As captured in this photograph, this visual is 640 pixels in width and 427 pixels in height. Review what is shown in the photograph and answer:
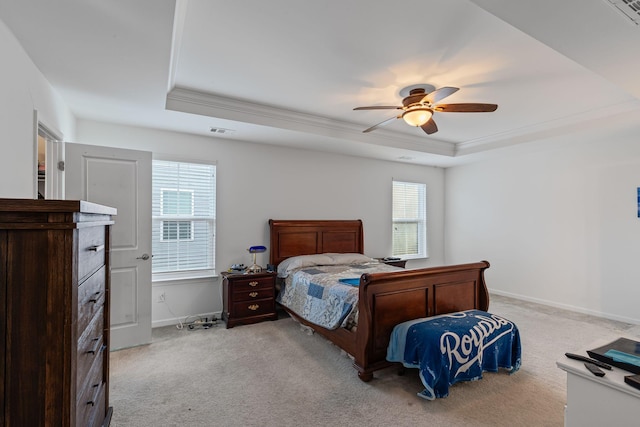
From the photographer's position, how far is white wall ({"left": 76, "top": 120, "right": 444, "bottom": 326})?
3.93 meters

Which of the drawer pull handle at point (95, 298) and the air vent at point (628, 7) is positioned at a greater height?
the air vent at point (628, 7)

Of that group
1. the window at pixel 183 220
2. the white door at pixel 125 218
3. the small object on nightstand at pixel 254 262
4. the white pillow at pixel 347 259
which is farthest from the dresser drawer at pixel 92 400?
the white pillow at pixel 347 259

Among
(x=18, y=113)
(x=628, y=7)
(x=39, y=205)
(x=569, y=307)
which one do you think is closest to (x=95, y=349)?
(x=39, y=205)

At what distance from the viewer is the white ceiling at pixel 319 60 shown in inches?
70.9

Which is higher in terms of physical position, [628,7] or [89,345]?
[628,7]

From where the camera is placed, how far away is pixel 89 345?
143 centimetres

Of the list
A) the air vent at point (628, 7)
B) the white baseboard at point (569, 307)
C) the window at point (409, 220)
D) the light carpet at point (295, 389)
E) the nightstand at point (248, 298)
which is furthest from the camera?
the window at point (409, 220)

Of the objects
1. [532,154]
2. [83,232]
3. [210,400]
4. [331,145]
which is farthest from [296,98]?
[532,154]

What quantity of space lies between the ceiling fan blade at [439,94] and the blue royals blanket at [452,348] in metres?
1.89

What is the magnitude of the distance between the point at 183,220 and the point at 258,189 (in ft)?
3.64

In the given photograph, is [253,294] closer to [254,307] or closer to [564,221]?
[254,307]

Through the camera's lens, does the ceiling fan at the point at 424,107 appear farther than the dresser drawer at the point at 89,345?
Yes

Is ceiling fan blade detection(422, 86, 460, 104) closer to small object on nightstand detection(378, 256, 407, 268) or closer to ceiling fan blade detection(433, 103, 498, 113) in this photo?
ceiling fan blade detection(433, 103, 498, 113)

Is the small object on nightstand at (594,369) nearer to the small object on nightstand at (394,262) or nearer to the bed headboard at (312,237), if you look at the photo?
the bed headboard at (312,237)
